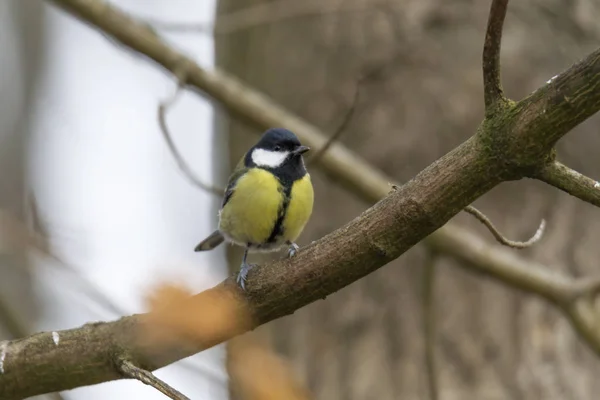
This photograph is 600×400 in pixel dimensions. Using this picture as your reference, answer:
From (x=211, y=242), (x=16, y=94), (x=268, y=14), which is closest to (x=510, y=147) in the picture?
(x=211, y=242)

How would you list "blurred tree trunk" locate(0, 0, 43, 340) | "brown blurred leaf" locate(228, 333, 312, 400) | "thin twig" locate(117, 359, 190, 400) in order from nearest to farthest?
"thin twig" locate(117, 359, 190, 400) < "brown blurred leaf" locate(228, 333, 312, 400) < "blurred tree trunk" locate(0, 0, 43, 340)

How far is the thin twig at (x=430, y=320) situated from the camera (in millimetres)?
2016

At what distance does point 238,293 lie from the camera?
1.49 metres

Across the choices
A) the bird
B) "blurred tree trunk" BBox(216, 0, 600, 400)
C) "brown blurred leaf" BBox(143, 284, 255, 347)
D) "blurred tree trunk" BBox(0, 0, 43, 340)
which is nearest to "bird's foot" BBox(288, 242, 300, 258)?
the bird

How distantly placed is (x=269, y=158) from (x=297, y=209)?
0.82 feet

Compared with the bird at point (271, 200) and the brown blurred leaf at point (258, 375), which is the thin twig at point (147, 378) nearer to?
the brown blurred leaf at point (258, 375)

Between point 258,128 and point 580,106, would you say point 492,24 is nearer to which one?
point 580,106

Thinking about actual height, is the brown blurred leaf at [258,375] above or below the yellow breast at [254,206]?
below

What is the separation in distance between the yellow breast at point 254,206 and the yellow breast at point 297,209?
33 millimetres

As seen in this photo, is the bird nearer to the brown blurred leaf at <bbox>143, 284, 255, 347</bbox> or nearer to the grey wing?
the grey wing

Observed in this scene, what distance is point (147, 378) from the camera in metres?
1.36

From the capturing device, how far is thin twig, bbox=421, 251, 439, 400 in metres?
2.02

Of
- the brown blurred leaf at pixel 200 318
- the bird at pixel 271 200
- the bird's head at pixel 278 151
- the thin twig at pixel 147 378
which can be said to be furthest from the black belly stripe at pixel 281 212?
the thin twig at pixel 147 378

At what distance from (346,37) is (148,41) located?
2.45 feet
